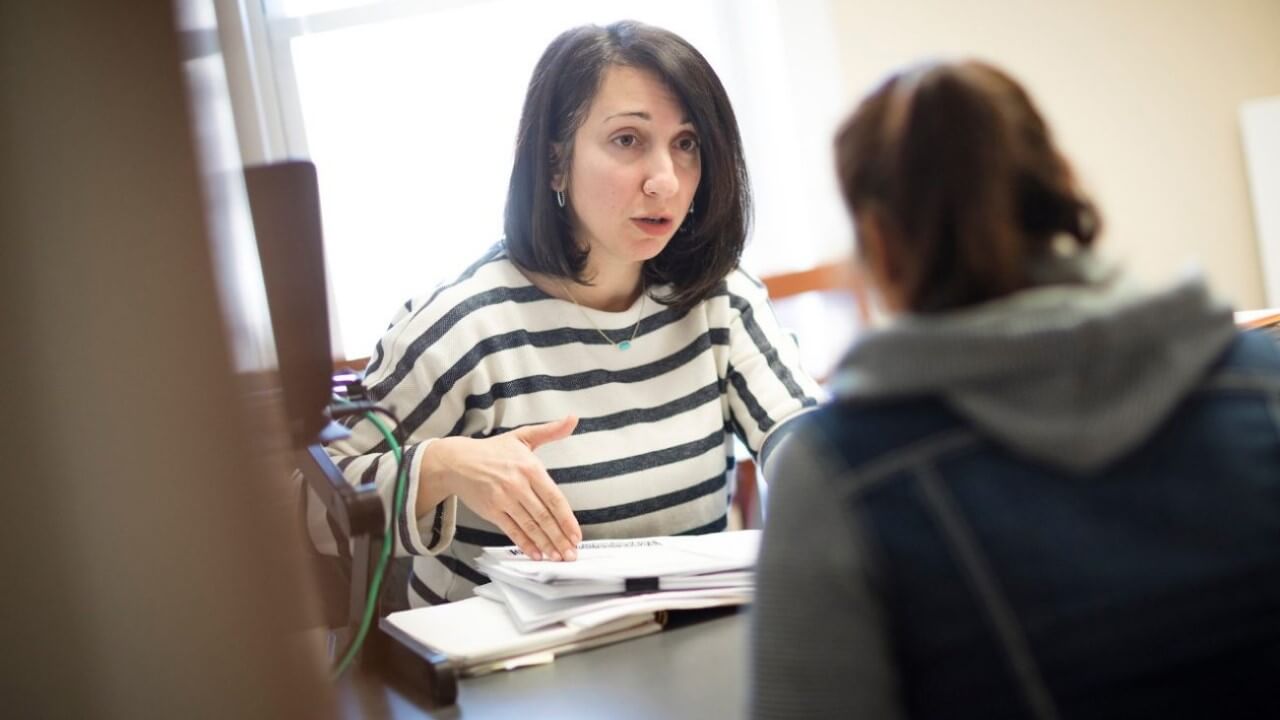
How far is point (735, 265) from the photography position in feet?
5.66

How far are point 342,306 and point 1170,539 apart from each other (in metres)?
2.39

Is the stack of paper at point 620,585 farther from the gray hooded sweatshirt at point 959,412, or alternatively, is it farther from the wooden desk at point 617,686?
the gray hooded sweatshirt at point 959,412

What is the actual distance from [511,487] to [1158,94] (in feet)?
8.46

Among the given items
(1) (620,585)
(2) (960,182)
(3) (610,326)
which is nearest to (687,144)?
(3) (610,326)

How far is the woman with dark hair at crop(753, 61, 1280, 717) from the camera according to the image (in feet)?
1.81

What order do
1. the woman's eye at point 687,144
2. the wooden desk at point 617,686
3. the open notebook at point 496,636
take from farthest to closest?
the woman's eye at point 687,144, the open notebook at point 496,636, the wooden desk at point 617,686

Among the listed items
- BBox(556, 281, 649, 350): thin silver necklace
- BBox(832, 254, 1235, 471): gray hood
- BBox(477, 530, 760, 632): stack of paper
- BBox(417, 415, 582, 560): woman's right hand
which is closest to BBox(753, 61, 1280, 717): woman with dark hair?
BBox(832, 254, 1235, 471): gray hood

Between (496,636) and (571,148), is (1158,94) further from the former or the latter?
(496,636)

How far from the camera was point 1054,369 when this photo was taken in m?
0.56

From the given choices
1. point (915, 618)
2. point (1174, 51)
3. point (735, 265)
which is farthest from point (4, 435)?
point (1174, 51)

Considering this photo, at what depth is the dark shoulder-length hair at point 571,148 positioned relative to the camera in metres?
1.58

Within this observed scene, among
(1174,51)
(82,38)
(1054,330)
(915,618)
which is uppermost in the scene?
(1174,51)

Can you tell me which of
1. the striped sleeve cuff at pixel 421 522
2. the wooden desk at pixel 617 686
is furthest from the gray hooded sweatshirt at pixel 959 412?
the striped sleeve cuff at pixel 421 522

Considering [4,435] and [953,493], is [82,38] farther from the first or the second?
[953,493]
